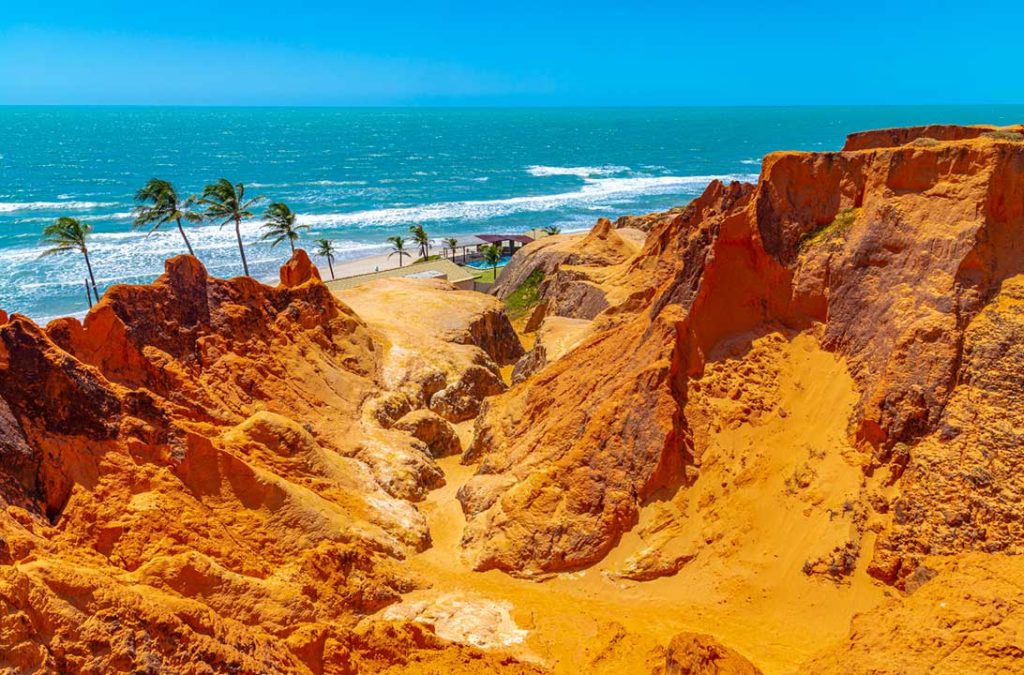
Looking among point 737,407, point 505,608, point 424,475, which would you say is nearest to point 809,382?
point 737,407

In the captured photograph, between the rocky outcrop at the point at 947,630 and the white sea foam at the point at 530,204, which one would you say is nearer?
the rocky outcrop at the point at 947,630

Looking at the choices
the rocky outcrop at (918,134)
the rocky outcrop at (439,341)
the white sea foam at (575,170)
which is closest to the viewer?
the rocky outcrop at (918,134)

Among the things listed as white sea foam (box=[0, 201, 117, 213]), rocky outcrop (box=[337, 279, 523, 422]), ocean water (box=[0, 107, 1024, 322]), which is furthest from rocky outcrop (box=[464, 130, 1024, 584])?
white sea foam (box=[0, 201, 117, 213])

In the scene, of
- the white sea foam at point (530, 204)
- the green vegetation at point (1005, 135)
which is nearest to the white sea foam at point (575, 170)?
the white sea foam at point (530, 204)

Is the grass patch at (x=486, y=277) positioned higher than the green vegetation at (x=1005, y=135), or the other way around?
the green vegetation at (x=1005, y=135)

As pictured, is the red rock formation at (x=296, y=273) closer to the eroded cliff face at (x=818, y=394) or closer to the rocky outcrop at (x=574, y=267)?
the eroded cliff face at (x=818, y=394)

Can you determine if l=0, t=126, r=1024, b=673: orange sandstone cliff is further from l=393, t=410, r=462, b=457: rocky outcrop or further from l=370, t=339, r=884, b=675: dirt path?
l=393, t=410, r=462, b=457: rocky outcrop
